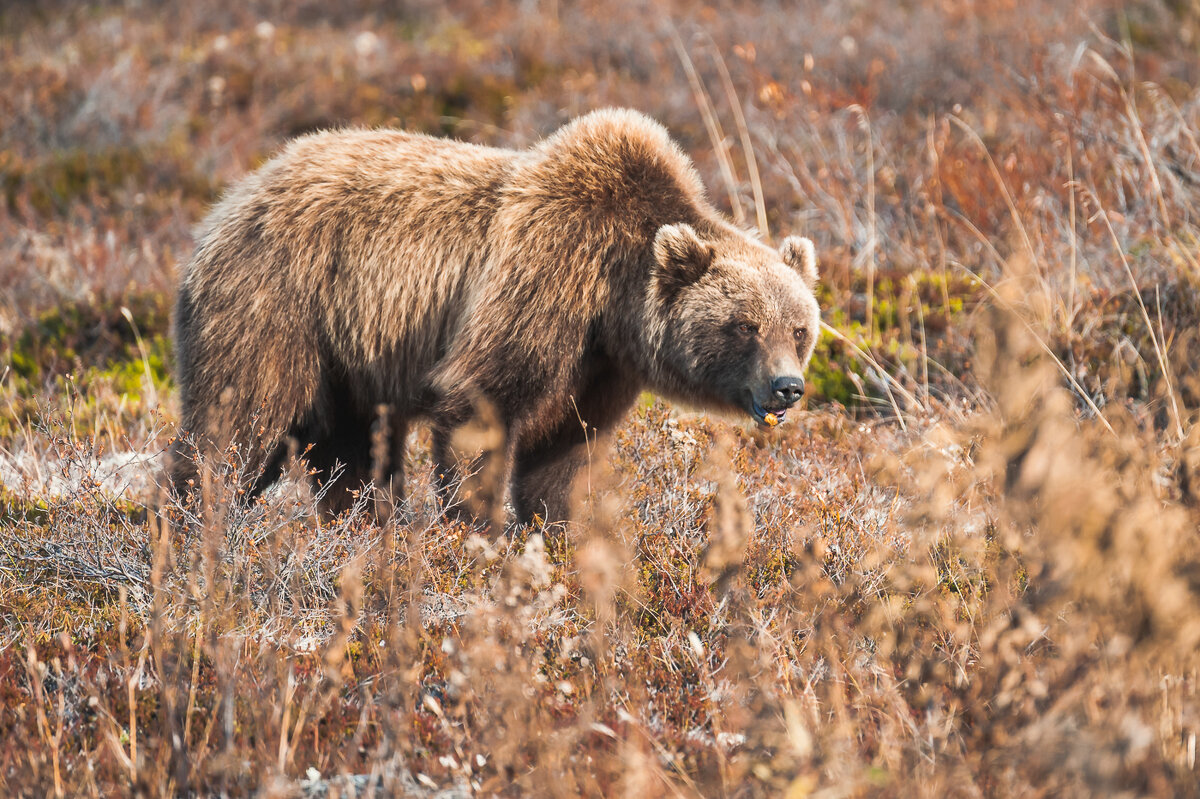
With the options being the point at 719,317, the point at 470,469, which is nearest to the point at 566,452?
the point at 470,469

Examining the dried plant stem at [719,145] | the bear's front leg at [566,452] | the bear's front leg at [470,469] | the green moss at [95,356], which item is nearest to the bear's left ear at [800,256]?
the dried plant stem at [719,145]

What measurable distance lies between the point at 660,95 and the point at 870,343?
20.3ft

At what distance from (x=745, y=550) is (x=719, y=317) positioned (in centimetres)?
108

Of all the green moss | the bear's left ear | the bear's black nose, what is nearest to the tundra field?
the green moss

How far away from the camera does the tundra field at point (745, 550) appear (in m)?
2.52

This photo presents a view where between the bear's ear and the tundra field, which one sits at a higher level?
the bear's ear

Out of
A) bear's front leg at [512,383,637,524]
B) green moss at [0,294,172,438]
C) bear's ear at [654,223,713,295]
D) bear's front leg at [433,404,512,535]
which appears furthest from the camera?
green moss at [0,294,172,438]

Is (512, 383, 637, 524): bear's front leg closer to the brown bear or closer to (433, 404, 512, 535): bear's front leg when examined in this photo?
the brown bear

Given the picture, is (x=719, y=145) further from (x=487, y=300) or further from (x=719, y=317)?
(x=487, y=300)

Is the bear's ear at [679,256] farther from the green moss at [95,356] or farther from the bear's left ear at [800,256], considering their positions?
the green moss at [95,356]

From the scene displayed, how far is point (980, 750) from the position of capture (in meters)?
2.82

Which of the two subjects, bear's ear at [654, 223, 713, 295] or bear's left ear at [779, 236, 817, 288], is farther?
bear's left ear at [779, 236, 817, 288]

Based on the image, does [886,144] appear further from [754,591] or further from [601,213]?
[754,591]

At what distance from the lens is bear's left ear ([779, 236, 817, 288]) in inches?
189
